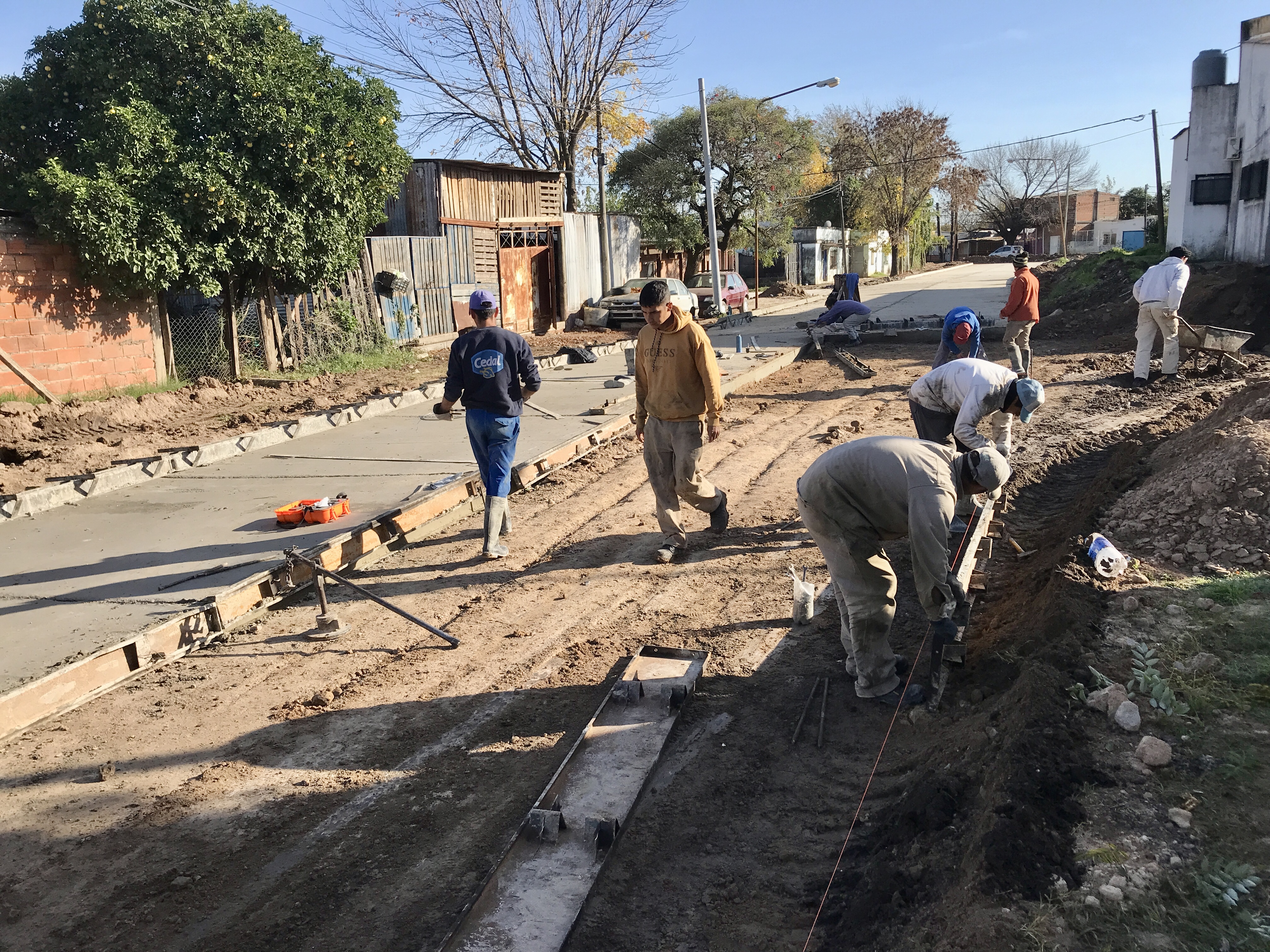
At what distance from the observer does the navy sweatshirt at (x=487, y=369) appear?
6.68 meters

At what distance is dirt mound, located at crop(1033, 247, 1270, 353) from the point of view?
17156mm

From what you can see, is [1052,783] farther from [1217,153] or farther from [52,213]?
[1217,153]

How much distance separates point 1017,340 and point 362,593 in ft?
32.3

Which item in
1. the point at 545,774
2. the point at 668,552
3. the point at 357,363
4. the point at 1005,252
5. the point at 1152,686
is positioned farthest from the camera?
the point at 1005,252

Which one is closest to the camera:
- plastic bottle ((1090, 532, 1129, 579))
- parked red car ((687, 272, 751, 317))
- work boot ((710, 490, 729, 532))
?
plastic bottle ((1090, 532, 1129, 579))

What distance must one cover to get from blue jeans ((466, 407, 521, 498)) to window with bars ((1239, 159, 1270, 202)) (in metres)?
20.6

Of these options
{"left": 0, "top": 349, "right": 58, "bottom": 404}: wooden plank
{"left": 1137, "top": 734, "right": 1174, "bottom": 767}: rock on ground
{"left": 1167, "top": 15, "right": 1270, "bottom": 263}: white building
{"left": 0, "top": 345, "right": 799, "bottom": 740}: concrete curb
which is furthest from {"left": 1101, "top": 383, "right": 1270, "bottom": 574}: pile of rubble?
{"left": 1167, "top": 15, "right": 1270, "bottom": 263}: white building

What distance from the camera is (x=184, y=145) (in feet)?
44.4

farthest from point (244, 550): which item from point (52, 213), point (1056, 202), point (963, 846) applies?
point (1056, 202)

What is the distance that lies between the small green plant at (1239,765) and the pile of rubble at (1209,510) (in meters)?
2.42

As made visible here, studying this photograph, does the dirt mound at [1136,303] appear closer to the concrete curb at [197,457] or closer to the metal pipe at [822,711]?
the concrete curb at [197,457]

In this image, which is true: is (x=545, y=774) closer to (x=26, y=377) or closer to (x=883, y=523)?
(x=883, y=523)

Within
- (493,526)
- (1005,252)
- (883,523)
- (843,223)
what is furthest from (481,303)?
(1005,252)

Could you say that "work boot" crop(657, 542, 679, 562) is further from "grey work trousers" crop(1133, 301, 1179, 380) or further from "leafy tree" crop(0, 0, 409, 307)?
"leafy tree" crop(0, 0, 409, 307)
